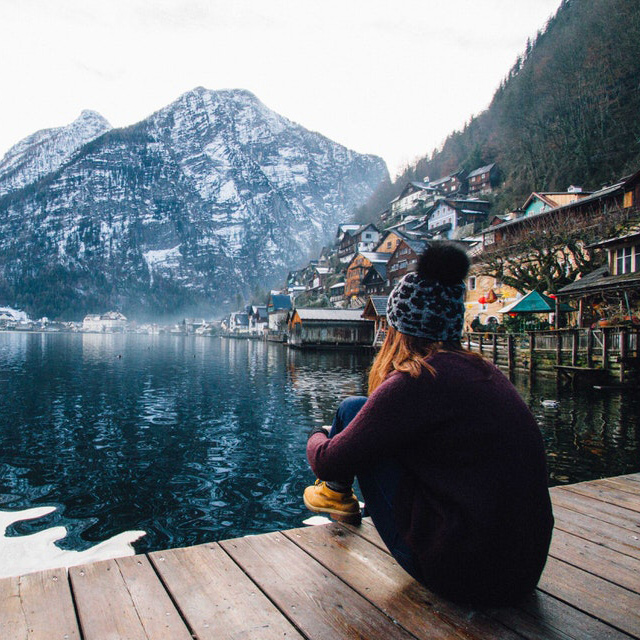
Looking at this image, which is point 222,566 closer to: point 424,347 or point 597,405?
point 424,347

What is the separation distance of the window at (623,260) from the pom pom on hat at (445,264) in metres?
26.1

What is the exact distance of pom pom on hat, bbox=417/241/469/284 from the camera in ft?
7.21

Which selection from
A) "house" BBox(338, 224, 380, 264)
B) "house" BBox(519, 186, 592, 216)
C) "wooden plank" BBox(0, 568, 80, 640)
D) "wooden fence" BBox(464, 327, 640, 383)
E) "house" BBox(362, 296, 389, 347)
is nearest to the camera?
"wooden plank" BBox(0, 568, 80, 640)

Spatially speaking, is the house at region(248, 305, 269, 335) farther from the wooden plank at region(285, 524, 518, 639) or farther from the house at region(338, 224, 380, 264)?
the wooden plank at region(285, 524, 518, 639)

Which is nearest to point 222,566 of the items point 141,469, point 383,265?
point 141,469

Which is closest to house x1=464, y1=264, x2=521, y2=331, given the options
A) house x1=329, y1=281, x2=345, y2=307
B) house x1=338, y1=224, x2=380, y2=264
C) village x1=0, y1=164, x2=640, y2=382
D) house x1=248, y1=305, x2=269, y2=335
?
village x1=0, y1=164, x2=640, y2=382

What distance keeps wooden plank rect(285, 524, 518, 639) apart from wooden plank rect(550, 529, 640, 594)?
3.57 feet

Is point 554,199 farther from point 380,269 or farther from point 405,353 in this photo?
point 405,353

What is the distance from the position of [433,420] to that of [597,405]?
55.3 feet

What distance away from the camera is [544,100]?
224 ft

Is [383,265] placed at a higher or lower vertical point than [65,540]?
higher

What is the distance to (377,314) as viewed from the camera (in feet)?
154

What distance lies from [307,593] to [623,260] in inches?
1071

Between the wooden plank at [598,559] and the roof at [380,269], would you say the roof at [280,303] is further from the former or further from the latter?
the wooden plank at [598,559]
